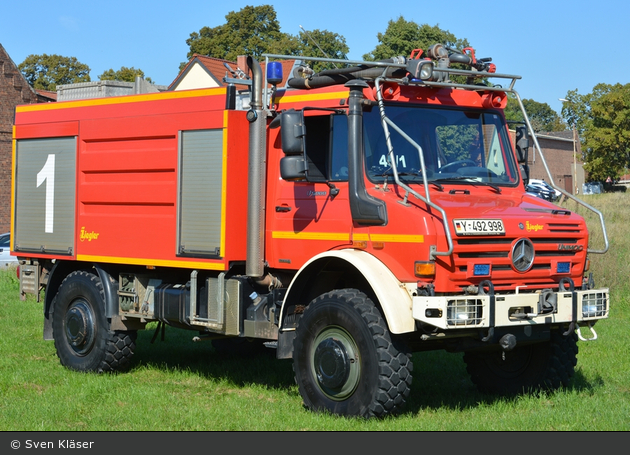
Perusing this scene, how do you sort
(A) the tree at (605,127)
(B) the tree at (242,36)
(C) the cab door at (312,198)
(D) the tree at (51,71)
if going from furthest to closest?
1. (D) the tree at (51,71)
2. (A) the tree at (605,127)
3. (B) the tree at (242,36)
4. (C) the cab door at (312,198)

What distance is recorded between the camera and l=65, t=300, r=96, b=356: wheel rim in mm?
10164

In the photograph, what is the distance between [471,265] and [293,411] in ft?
7.09

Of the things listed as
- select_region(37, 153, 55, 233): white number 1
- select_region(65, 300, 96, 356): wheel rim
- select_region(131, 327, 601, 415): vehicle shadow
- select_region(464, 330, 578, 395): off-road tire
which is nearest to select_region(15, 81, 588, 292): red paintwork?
select_region(37, 153, 55, 233): white number 1

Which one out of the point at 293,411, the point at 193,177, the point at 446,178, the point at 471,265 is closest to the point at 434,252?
the point at 471,265

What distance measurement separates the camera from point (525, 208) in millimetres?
7680

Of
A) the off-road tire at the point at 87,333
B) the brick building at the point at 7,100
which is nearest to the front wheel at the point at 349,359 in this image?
the off-road tire at the point at 87,333

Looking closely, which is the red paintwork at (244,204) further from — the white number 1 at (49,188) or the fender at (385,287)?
the white number 1 at (49,188)

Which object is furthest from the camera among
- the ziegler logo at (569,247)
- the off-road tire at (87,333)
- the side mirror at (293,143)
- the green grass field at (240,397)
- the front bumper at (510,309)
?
the off-road tire at (87,333)

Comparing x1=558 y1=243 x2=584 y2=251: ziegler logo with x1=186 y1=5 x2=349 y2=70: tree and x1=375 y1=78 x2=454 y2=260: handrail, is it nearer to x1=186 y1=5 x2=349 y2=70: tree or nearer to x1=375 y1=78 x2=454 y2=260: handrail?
x1=375 y1=78 x2=454 y2=260: handrail

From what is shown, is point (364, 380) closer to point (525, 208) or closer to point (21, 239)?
point (525, 208)

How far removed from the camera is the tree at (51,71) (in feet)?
222

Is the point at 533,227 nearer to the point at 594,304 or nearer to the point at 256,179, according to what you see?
the point at 594,304

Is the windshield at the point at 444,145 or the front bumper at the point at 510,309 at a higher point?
the windshield at the point at 444,145

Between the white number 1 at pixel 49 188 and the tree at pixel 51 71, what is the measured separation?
59.4m
